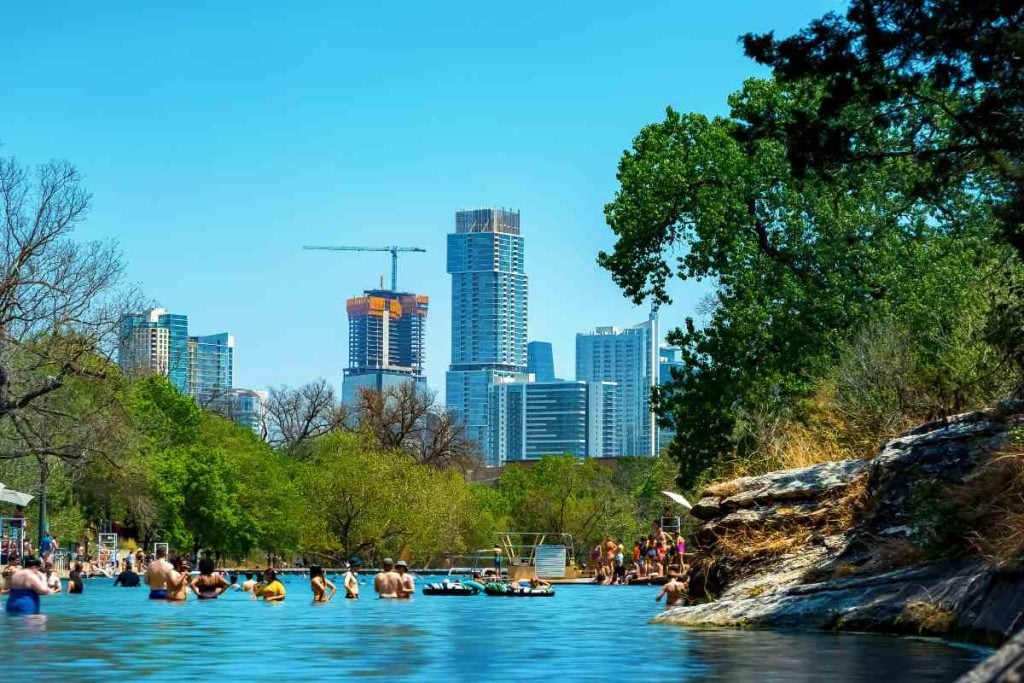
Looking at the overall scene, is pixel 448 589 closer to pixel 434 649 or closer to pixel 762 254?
pixel 762 254

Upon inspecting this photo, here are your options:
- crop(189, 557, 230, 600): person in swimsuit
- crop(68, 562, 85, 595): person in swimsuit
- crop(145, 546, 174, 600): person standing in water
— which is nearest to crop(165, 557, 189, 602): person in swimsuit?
crop(145, 546, 174, 600): person standing in water

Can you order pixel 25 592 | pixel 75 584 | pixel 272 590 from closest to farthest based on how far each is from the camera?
pixel 25 592, pixel 272 590, pixel 75 584

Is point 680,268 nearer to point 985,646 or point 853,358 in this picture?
point 853,358

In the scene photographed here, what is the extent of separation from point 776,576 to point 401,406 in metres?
86.6

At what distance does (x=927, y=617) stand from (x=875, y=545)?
3.31 metres

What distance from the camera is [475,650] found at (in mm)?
21531

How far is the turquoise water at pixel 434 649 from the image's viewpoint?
16797 millimetres

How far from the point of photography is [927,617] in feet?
68.3

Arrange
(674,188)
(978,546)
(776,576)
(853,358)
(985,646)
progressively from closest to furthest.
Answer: (985,646) < (978,546) < (776,576) < (853,358) < (674,188)

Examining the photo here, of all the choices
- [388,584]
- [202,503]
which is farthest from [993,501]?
[202,503]

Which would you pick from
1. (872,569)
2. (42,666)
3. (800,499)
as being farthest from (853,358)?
(42,666)

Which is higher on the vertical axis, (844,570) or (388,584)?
(844,570)

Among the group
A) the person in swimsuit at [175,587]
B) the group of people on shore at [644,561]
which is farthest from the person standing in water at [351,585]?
the group of people on shore at [644,561]

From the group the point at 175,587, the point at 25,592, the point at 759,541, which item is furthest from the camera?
the point at 175,587
